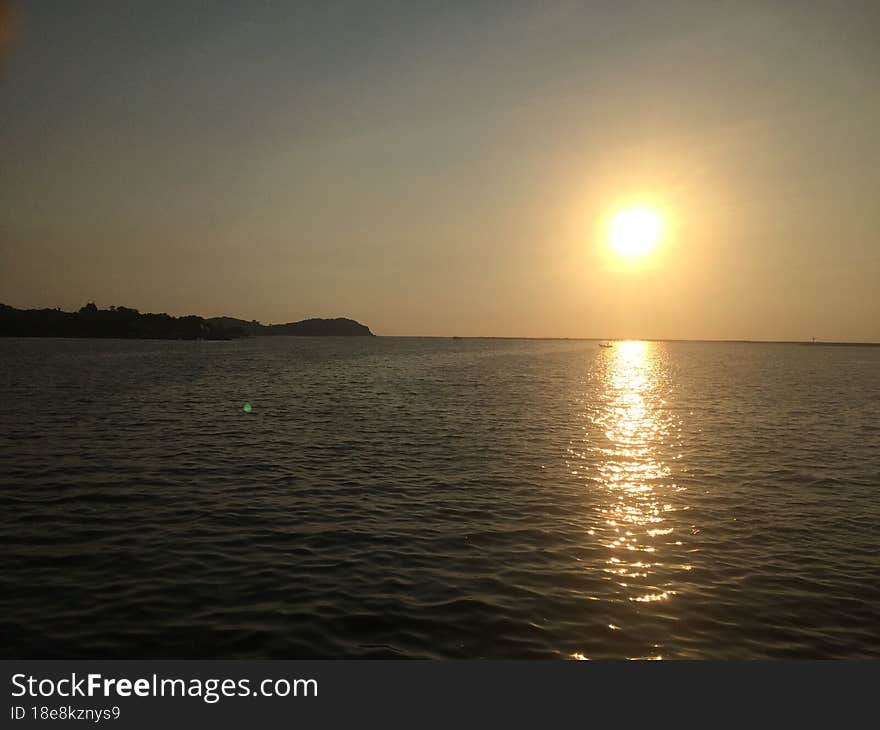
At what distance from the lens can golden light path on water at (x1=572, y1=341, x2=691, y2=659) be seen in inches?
674

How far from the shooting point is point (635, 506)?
84.8ft

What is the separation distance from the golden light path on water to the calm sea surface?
123 millimetres

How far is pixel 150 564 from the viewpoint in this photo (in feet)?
56.9

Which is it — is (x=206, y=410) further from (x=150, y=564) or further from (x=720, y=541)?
(x=720, y=541)

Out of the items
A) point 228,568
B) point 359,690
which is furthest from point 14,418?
point 359,690

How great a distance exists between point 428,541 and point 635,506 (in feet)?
35.5

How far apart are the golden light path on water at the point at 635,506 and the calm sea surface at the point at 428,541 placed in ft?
0.40

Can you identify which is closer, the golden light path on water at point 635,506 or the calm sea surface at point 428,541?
the calm sea surface at point 428,541

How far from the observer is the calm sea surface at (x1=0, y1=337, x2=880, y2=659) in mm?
13695

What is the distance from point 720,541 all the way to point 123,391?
66.8 metres

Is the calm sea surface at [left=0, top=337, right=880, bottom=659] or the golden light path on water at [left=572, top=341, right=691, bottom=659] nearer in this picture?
the calm sea surface at [left=0, top=337, right=880, bottom=659]

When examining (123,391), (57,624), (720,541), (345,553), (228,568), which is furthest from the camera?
(123,391)

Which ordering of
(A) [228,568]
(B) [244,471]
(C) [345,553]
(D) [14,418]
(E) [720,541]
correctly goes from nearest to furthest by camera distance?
(A) [228,568] → (C) [345,553] → (E) [720,541] → (B) [244,471] → (D) [14,418]

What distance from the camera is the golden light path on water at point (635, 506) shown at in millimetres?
17125
